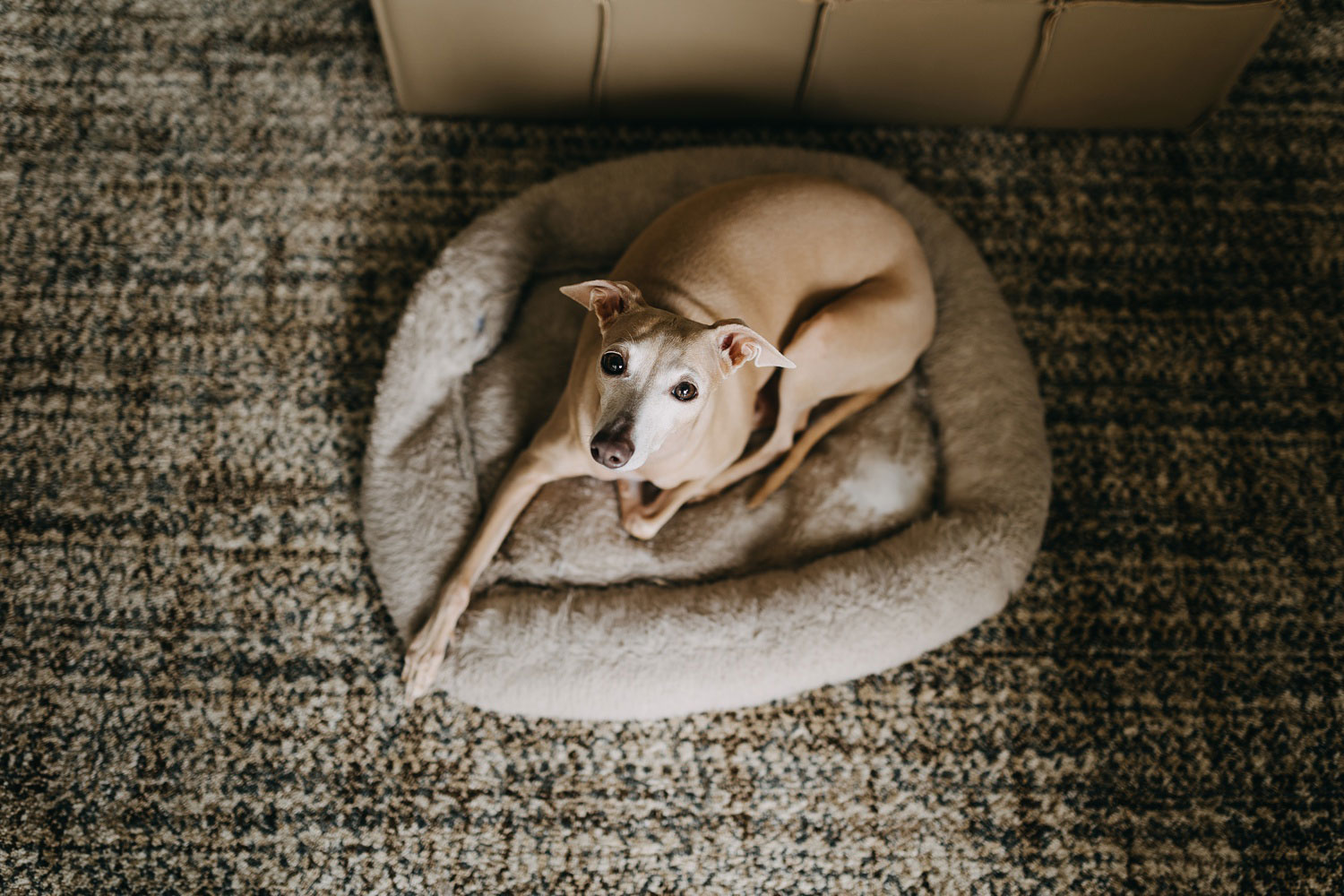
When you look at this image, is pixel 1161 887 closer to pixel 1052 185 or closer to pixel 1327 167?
pixel 1052 185

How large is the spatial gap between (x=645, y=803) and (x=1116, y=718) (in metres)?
0.81

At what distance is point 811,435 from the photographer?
148 centimetres

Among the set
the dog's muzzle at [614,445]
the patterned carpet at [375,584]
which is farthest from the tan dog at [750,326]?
the patterned carpet at [375,584]

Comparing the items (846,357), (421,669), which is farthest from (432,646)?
(846,357)

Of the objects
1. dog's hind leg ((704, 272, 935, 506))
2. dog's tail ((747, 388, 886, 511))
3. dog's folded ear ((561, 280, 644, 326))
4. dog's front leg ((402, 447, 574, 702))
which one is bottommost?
dog's front leg ((402, 447, 574, 702))

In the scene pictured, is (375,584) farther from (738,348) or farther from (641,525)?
(738,348)

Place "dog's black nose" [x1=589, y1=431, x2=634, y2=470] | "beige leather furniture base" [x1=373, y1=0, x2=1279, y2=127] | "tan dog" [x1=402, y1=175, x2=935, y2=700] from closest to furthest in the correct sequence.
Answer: "dog's black nose" [x1=589, y1=431, x2=634, y2=470], "tan dog" [x1=402, y1=175, x2=935, y2=700], "beige leather furniture base" [x1=373, y1=0, x2=1279, y2=127]

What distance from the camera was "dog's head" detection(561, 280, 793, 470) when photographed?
40.4 inches

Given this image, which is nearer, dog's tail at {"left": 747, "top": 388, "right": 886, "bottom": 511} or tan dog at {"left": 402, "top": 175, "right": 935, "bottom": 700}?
tan dog at {"left": 402, "top": 175, "right": 935, "bottom": 700}

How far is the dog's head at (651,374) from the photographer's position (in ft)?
3.37

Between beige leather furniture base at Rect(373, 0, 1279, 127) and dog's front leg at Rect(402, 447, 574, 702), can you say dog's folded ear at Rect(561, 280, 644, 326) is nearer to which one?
dog's front leg at Rect(402, 447, 574, 702)

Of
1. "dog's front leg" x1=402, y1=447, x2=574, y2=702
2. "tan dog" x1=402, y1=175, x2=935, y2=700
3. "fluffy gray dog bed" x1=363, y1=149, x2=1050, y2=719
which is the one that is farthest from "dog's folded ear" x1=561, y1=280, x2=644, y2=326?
"fluffy gray dog bed" x1=363, y1=149, x2=1050, y2=719

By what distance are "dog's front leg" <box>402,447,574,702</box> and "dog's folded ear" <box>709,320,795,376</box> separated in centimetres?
36

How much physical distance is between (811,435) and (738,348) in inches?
16.7
